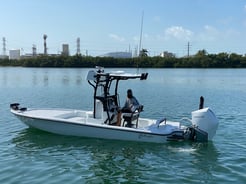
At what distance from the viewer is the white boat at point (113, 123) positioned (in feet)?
38.8

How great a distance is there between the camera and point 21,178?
9133mm

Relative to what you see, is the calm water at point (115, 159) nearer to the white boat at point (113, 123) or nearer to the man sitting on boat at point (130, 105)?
the white boat at point (113, 123)

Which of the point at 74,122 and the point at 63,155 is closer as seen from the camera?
the point at 63,155

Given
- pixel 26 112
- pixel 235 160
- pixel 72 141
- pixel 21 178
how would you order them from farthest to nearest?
pixel 26 112, pixel 72 141, pixel 235 160, pixel 21 178

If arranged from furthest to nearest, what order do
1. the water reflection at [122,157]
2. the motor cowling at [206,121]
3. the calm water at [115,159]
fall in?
the motor cowling at [206,121]
the water reflection at [122,157]
the calm water at [115,159]

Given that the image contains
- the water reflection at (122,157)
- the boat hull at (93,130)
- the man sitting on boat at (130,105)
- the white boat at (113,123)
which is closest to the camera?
the water reflection at (122,157)

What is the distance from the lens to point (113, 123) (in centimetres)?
1299

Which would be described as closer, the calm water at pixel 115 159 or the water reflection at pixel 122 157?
the calm water at pixel 115 159

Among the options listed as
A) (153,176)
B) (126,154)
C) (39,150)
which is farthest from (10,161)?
(153,176)

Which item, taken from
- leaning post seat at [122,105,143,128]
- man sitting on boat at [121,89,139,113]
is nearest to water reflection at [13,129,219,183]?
leaning post seat at [122,105,143,128]

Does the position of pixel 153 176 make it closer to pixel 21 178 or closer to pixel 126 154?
pixel 126 154

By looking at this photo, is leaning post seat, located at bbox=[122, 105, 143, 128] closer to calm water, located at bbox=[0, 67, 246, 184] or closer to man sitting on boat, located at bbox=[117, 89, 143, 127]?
man sitting on boat, located at bbox=[117, 89, 143, 127]

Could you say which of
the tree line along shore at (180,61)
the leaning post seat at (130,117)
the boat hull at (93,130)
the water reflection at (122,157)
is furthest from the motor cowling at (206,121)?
the tree line along shore at (180,61)

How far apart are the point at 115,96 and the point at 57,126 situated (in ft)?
8.10
